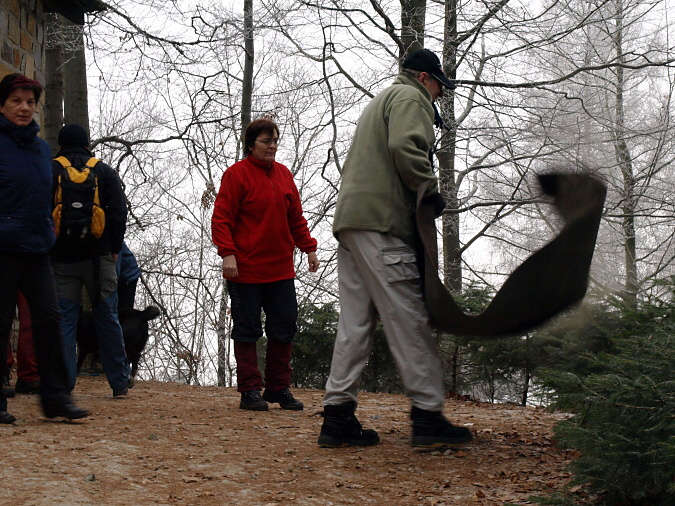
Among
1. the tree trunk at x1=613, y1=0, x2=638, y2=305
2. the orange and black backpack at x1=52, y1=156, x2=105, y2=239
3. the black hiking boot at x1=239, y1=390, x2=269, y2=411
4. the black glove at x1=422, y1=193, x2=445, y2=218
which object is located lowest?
the black hiking boot at x1=239, y1=390, x2=269, y2=411

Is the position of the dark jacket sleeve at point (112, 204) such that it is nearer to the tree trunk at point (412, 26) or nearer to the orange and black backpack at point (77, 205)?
the orange and black backpack at point (77, 205)

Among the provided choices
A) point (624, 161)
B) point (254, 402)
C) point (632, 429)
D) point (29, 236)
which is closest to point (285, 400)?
point (254, 402)

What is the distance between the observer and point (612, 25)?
472 inches

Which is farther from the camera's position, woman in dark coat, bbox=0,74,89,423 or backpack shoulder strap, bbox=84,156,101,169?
backpack shoulder strap, bbox=84,156,101,169

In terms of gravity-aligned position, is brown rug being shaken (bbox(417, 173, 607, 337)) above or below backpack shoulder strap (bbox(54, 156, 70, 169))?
below

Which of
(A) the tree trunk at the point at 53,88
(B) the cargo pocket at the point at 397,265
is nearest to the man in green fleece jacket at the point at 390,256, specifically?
(B) the cargo pocket at the point at 397,265

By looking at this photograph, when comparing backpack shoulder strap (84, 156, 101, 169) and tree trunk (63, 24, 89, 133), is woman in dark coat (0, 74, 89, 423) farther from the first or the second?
tree trunk (63, 24, 89, 133)

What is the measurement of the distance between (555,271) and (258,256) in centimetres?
266

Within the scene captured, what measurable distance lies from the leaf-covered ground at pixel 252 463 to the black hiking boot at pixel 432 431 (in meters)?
0.07

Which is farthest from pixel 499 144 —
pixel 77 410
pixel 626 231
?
pixel 77 410

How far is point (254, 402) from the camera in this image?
19.4 ft

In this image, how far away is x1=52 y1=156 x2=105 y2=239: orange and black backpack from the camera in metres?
5.70

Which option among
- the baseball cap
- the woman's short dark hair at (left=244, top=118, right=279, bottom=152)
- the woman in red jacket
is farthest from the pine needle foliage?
the woman's short dark hair at (left=244, top=118, right=279, bottom=152)

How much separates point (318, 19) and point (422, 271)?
288 inches
